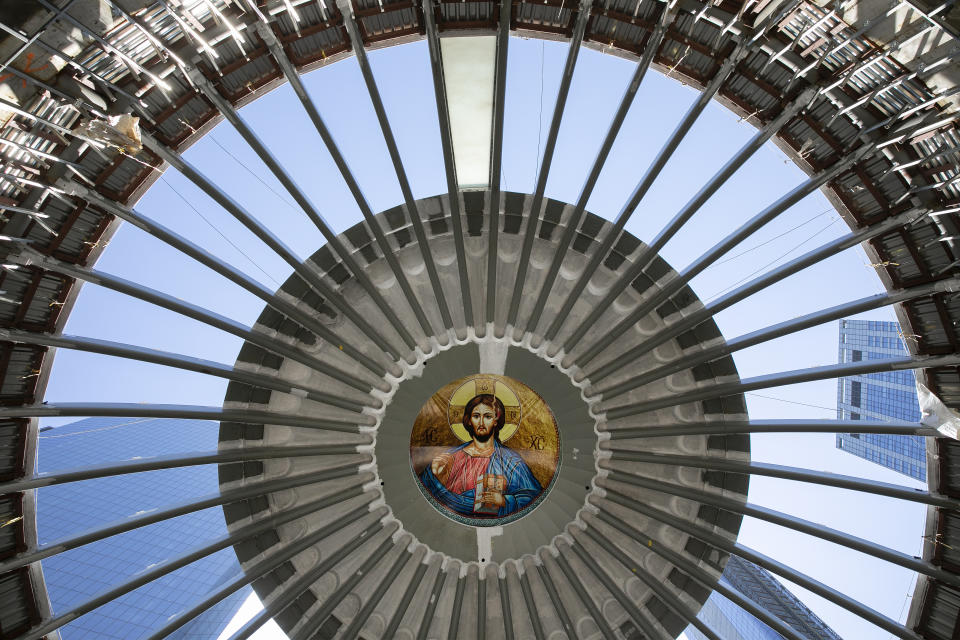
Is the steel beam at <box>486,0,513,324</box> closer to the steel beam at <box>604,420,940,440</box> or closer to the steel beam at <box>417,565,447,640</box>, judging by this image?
the steel beam at <box>604,420,940,440</box>

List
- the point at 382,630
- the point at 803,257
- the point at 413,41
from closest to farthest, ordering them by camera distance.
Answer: the point at 803,257 → the point at 413,41 → the point at 382,630

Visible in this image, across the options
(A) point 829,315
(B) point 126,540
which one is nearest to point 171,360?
(A) point 829,315

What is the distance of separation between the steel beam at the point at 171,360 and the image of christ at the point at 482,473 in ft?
14.0

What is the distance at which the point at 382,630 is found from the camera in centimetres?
2425

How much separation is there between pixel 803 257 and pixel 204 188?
1769 centimetres

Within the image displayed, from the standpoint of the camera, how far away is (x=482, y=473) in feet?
77.4

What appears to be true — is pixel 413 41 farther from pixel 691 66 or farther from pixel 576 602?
A: pixel 576 602

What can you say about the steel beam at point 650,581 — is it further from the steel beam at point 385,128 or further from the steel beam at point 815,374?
the steel beam at point 385,128

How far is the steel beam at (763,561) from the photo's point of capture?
61.0 ft

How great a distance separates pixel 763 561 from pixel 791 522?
1.84 meters

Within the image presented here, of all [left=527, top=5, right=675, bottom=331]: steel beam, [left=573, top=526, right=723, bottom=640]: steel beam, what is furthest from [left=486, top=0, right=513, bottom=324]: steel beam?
[left=573, top=526, right=723, bottom=640]: steel beam

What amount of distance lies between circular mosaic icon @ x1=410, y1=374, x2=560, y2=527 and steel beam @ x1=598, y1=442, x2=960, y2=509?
8.49ft

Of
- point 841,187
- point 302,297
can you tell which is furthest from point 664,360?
point 302,297

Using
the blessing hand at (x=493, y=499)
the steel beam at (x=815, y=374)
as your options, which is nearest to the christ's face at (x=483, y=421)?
the blessing hand at (x=493, y=499)
